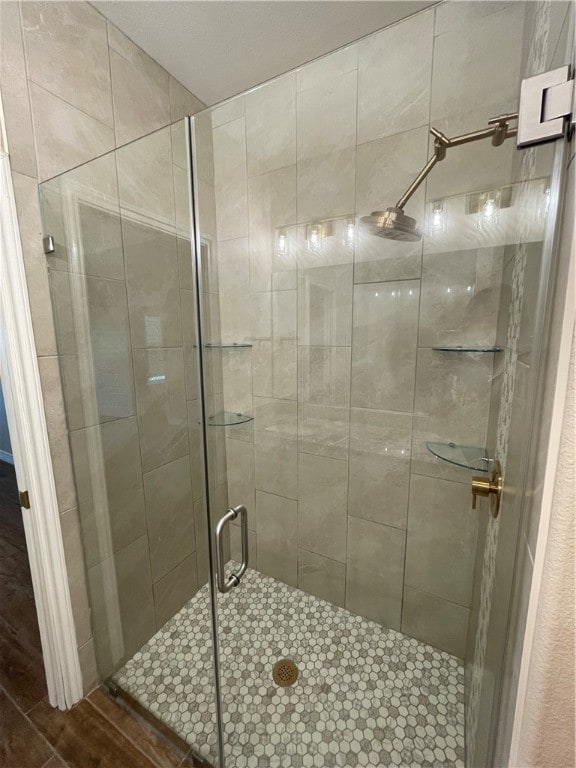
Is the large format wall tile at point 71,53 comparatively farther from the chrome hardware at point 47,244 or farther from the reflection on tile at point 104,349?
the reflection on tile at point 104,349

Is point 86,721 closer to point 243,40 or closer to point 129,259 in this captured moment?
point 129,259

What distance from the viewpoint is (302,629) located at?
143 centimetres

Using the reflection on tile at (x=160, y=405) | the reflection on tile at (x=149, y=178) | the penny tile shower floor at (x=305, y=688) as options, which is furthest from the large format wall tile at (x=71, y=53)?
the penny tile shower floor at (x=305, y=688)

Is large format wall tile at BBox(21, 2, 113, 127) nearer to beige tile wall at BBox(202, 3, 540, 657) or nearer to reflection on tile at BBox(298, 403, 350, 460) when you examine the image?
beige tile wall at BBox(202, 3, 540, 657)

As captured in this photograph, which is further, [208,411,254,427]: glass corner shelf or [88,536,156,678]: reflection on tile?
[208,411,254,427]: glass corner shelf

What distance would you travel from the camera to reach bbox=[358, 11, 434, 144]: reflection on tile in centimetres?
106

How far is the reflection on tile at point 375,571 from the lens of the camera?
1367 millimetres

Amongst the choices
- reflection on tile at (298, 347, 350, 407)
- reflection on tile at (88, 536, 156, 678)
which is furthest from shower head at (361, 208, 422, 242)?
reflection on tile at (88, 536, 156, 678)

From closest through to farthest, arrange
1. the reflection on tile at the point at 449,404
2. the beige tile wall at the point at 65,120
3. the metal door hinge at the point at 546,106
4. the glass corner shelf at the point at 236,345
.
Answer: the metal door hinge at the point at 546,106 < the beige tile wall at the point at 65,120 < the reflection on tile at the point at 449,404 < the glass corner shelf at the point at 236,345

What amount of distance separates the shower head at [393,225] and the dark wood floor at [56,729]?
1.87m

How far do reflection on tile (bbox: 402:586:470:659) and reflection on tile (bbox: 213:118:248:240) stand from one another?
182cm

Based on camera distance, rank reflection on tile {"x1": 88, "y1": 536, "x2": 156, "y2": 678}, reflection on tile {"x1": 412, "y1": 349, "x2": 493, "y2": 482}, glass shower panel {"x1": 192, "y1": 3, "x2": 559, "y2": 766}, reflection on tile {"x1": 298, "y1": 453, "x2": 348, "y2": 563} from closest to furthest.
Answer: glass shower panel {"x1": 192, "y1": 3, "x2": 559, "y2": 766}, reflection on tile {"x1": 412, "y1": 349, "x2": 493, "y2": 482}, reflection on tile {"x1": 88, "y1": 536, "x2": 156, "y2": 678}, reflection on tile {"x1": 298, "y1": 453, "x2": 348, "y2": 563}

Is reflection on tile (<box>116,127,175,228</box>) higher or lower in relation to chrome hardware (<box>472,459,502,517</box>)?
higher

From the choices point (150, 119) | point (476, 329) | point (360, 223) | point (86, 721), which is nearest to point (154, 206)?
point (150, 119)
